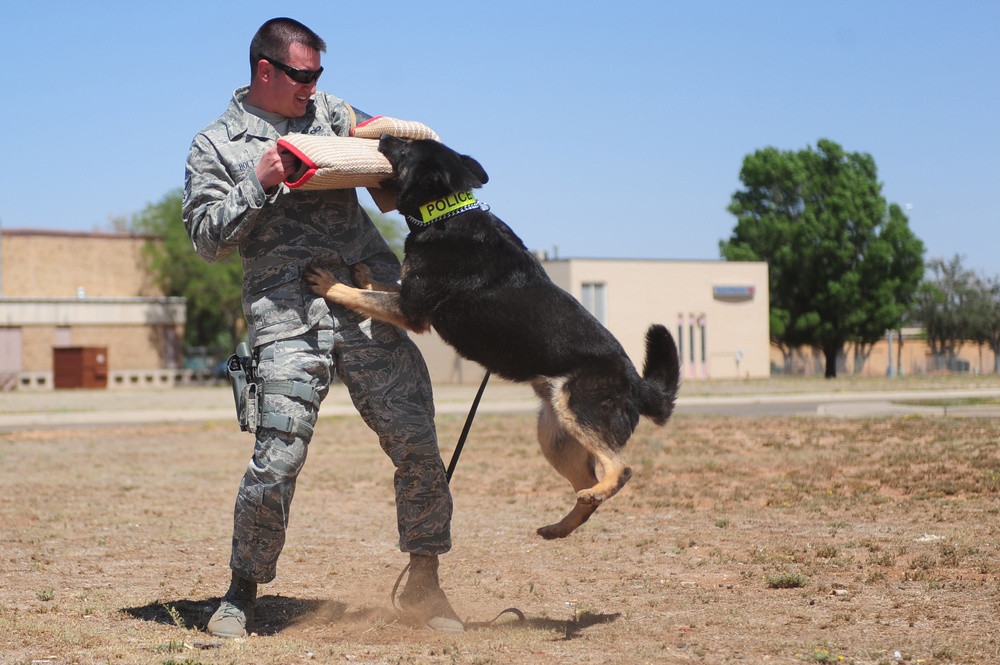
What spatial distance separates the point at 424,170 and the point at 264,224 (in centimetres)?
73

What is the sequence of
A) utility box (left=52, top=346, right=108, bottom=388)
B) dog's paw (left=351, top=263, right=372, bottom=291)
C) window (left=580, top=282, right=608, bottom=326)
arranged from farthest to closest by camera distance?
1. utility box (left=52, top=346, right=108, bottom=388)
2. window (left=580, top=282, right=608, bottom=326)
3. dog's paw (left=351, top=263, right=372, bottom=291)

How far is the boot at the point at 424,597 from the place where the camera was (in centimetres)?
466

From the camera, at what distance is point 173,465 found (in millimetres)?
12094

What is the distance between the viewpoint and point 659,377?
4746mm

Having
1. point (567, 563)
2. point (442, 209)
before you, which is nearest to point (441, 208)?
point (442, 209)

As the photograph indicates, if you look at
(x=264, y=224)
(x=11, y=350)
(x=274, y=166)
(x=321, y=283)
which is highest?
(x=274, y=166)

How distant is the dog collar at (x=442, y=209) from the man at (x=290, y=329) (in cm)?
36

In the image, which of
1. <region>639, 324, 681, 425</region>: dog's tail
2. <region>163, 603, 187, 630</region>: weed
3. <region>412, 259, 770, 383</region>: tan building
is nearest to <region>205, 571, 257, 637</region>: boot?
<region>163, 603, 187, 630</region>: weed

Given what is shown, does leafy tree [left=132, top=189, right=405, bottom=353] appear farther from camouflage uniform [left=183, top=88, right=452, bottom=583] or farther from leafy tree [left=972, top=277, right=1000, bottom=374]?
camouflage uniform [left=183, top=88, right=452, bottom=583]

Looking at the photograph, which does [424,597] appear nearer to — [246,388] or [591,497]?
[591,497]

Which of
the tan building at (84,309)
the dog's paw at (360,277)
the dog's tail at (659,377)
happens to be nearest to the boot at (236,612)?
the dog's paw at (360,277)

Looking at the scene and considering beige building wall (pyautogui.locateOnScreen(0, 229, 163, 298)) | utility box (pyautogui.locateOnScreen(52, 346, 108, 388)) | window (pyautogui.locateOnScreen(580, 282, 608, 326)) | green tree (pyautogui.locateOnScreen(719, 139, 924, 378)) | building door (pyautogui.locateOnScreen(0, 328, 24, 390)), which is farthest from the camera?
green tree (pyautogui.locateOnScreen(719, 139, 924, 378))

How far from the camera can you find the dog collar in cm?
457

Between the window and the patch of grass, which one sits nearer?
the patch of grass
